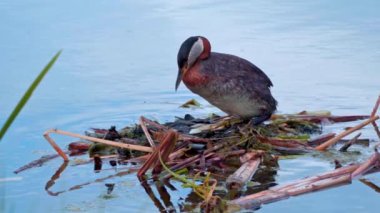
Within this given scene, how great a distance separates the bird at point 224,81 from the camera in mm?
6742

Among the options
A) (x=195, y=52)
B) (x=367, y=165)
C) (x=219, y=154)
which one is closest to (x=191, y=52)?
(x=195, y=52)

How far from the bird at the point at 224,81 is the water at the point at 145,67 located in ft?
1.84

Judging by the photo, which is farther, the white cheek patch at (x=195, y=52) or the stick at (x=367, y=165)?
the white cheek patch at (x=195, y=52)

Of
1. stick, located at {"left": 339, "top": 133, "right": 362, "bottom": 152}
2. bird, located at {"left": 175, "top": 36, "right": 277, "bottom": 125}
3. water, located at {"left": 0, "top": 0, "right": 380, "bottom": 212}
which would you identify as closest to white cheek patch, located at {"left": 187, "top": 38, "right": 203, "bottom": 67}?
bird, located at {"left": 175, "top": 36, "right": 277, "bottom": 125}

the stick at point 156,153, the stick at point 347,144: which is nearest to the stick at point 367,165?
the stick at point 347,144

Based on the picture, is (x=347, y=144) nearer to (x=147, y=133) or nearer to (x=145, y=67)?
(x=147, y=133)

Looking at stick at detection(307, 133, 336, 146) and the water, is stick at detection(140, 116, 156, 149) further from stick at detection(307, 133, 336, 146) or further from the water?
stick at detection(307, 133, 336, 146)

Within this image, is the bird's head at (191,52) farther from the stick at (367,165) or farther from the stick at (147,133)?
the stick at (367,165)

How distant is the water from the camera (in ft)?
→ 19.1

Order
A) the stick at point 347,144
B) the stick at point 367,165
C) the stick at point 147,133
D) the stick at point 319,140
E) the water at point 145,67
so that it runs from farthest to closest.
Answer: the stick at point 319,140
the stick at point 347,144
the stick at point 147,133
the stick at point 367,165
the water at point 145,67

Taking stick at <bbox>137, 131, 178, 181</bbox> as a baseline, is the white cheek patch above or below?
above

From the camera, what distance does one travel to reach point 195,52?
6754 mm

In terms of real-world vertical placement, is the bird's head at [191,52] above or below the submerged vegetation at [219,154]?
above

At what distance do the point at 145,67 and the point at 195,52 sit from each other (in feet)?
6.05
